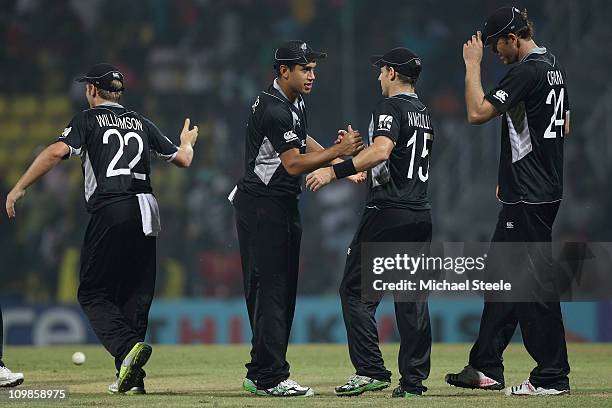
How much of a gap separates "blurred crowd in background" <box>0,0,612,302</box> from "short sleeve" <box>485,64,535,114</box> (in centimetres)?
890

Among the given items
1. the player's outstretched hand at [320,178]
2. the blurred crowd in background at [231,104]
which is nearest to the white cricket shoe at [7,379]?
the player's outstretched hand at [320,178]

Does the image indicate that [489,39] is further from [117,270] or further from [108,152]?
[117,270]

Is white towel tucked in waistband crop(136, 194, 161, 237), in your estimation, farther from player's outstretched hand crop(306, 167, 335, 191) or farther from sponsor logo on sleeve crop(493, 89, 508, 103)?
sponsor logo on sleeve crop(493, 89, 508, 103)

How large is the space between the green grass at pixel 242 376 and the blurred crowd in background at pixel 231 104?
4.07 m

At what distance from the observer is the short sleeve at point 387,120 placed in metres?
6.11

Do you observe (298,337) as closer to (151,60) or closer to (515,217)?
(151,60)

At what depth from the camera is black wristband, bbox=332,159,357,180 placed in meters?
6.05

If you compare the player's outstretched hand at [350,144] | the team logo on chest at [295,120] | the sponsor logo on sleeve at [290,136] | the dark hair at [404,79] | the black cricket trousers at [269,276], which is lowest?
the black cricket trousers at [269,276]

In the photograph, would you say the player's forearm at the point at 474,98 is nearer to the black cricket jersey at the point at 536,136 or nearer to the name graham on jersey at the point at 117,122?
the black cricket jersey at the point at 536,136

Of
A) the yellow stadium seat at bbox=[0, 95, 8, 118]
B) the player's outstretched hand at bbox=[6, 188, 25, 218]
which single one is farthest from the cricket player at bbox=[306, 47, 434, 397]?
the yellow stadium seat at bbox=[0, 95, 8, 118]

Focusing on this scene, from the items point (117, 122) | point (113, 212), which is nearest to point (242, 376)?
point (113, 212)

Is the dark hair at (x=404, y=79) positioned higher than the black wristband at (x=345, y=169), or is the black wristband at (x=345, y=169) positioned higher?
the dark hair at (x=404, y=79)

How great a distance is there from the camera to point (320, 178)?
6.12 metres

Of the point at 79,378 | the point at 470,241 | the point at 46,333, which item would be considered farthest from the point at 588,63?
the point at 79,378
